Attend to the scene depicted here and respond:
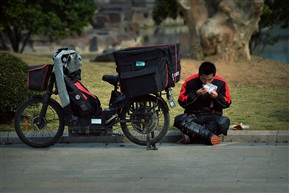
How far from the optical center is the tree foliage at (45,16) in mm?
30688

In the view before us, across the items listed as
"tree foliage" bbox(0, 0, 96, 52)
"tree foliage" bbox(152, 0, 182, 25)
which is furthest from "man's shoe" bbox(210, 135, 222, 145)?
"tree foliage" bbox(0, 0, 96, 52)

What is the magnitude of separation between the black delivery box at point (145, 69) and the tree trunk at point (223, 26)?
32.3ft

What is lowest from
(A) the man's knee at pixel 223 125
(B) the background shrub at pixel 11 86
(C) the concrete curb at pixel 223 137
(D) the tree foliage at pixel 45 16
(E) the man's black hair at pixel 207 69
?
(D) the tree foliage at pixel 45 16

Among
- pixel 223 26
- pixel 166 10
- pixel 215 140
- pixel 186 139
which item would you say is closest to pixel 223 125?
pixel 215 140

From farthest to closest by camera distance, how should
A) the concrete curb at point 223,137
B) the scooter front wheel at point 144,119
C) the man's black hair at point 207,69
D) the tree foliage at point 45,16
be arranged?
the tree foliage at point 45,16, the concrete curb at point 223,137, the man's black hair at point 207,69, the scooter front wheel at point 144,119

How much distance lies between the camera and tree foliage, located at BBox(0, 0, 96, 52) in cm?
3069

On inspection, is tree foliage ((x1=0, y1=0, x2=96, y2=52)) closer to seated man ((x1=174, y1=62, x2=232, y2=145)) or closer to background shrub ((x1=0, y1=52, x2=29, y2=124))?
background shrub ((x1=0, y1=52, x2=29, y2=124))

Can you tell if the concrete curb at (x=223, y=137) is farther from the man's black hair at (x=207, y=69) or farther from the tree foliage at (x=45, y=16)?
the tree foliage at (x=45, y=16)

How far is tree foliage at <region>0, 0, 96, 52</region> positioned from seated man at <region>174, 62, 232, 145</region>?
19772mm

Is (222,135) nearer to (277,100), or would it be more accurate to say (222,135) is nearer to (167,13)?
(277,100)

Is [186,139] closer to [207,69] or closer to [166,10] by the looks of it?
[207,69]

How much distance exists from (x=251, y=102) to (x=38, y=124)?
185 inches

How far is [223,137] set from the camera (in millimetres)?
11375

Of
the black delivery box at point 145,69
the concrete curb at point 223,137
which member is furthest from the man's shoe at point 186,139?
the black delivery box at point 145,69
